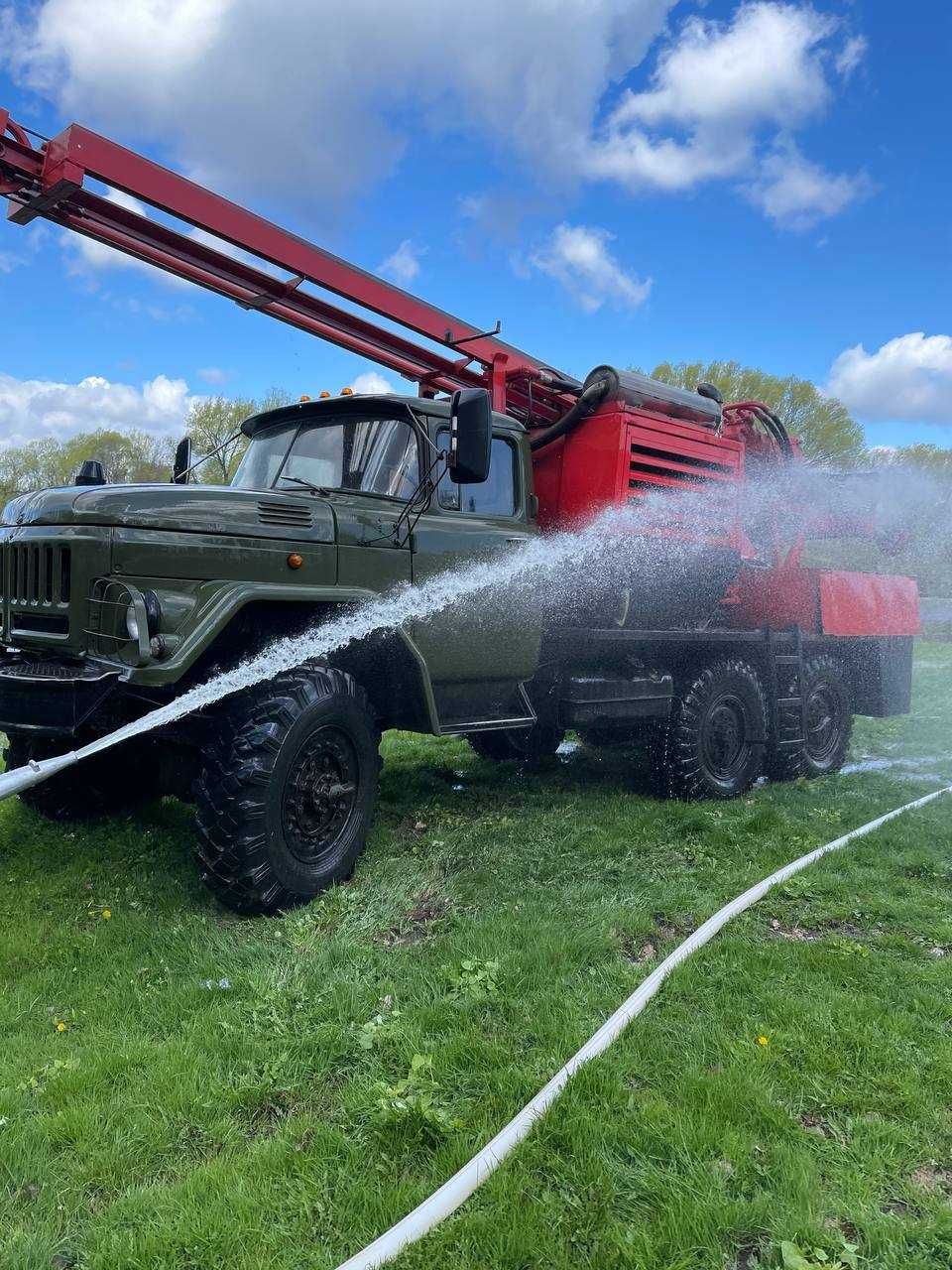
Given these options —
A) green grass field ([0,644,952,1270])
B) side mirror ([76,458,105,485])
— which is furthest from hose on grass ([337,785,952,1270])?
side mirror ([76,458,105,485])

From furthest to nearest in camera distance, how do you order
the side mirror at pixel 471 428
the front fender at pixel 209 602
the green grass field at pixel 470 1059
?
the side mirror at pixel 471 428
the front fender at pixel 209 602
the green grass field at pixel 470 1059

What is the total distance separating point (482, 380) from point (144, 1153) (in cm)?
560

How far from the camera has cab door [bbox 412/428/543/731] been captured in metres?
5.47

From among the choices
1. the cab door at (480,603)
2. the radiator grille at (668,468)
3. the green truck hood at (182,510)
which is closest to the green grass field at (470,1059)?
the cab door at (480,603)

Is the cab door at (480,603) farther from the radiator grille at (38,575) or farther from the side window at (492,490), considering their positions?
the radiator grille at (38,575)

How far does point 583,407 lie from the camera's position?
645 centimetres

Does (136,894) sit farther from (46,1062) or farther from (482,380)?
(482,380)

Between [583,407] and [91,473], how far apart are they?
11.0 ft

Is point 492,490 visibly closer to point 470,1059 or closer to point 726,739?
point 726,739

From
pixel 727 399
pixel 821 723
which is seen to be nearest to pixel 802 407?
pixel 727 399

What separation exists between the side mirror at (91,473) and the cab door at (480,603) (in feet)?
6.45

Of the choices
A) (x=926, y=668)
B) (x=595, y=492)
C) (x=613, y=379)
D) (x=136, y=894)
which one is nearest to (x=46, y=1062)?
(x=136, y=894)

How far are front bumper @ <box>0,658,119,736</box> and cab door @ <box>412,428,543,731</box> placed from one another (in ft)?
6.00

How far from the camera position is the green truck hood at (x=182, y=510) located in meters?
4.25
